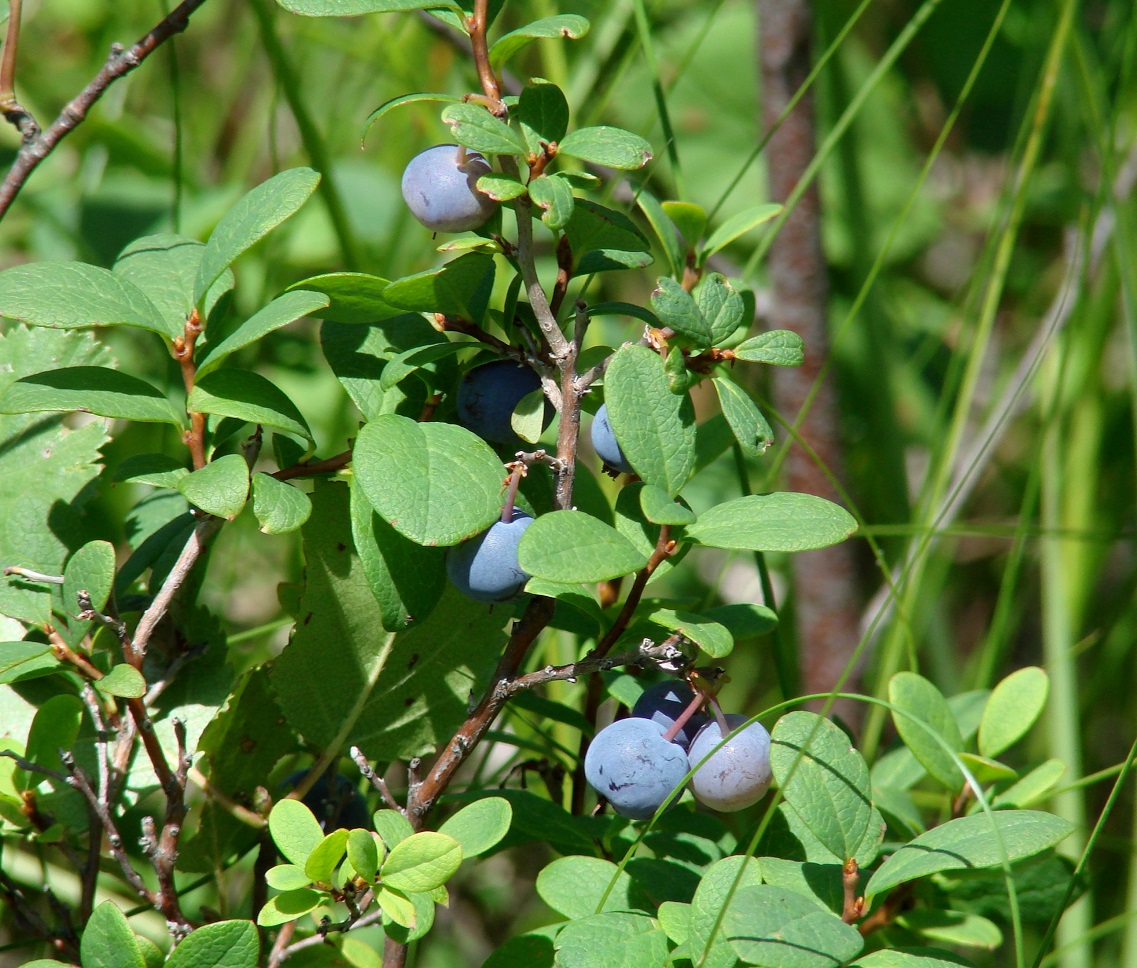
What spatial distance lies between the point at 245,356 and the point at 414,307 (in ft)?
2.89

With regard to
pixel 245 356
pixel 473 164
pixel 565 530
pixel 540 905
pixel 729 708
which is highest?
pixel 473 164

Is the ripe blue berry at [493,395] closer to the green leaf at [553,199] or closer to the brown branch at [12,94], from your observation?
the green leaf at [553,199]

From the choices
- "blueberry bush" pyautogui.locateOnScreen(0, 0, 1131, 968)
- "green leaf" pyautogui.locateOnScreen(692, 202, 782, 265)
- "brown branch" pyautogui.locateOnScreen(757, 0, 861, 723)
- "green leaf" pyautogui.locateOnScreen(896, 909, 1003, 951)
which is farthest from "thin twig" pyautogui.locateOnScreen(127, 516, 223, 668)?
"brown branch" pyautogui.locateOnScreen(757, 0, 861, 723)

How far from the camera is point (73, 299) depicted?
520 mm

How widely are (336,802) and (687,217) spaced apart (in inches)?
16.6

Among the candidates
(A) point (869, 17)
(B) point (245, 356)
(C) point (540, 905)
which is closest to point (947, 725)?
(C) point (540, 905)

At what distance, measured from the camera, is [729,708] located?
1548 millimetres

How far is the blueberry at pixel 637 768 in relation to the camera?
529 millimetres

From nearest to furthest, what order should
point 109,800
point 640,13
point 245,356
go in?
1. point 109,800
2. point 640,13
3. point 245,356

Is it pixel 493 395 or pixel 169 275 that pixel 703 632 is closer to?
pixel 493 395

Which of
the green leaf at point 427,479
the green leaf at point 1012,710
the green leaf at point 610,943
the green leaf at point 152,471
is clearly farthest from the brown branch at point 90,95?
the green leaf at point 1012,710

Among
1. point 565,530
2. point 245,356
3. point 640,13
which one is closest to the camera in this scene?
point 565,530

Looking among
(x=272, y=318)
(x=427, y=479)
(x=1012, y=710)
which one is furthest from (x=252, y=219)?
(x=1012, y=710)

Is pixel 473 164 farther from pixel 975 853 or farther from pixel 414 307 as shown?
pixel 975 853
